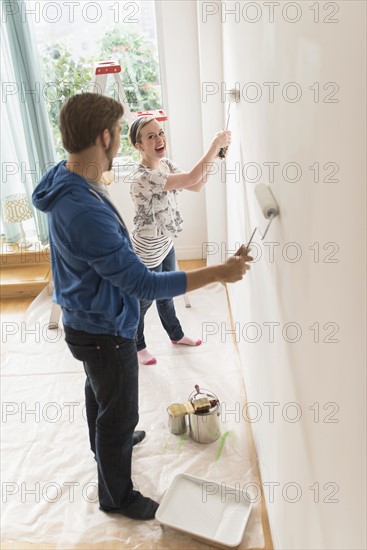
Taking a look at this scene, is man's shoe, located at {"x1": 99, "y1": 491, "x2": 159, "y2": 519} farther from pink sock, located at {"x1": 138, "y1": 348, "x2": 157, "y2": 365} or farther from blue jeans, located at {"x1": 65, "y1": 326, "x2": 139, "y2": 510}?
pink sock, located at {"x1": 138, "y1": 348, "x2": 157, "y2": 365}

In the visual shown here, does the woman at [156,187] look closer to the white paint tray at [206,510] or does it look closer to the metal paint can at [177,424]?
the metal paint can at [177,424]

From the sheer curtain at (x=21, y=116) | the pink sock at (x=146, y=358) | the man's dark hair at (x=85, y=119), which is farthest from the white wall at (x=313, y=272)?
the sheer curtain at (x=21, y=116)

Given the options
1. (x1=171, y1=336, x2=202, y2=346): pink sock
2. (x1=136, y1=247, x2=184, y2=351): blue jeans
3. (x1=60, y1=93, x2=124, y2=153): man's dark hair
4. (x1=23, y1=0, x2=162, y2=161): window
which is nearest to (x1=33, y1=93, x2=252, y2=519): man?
(x1=60, y1=93, x2=124, y2=153): man's dark hair

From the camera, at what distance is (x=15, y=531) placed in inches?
71.4

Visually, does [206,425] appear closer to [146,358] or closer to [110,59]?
[146,358]

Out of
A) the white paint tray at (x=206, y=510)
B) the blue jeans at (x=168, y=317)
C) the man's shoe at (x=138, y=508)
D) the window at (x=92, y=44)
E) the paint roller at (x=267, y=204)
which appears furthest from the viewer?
the window at (x=92, y=44)

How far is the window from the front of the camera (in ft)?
10.6

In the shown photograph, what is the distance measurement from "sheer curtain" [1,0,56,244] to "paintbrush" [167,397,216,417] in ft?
6.44

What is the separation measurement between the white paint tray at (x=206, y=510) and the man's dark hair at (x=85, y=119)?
1251 millimetres

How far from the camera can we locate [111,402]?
5.39ft

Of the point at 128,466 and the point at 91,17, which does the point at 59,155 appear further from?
the point at 128,466

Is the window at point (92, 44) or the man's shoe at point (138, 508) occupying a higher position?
the window at point (92, 44)

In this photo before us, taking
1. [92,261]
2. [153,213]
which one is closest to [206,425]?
[153,213]

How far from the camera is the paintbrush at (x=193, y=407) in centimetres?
207
